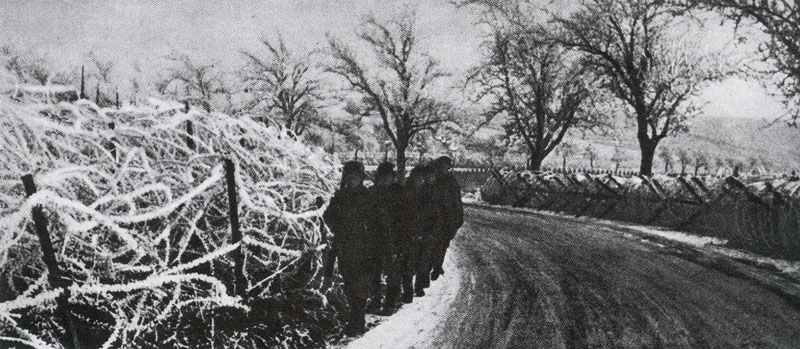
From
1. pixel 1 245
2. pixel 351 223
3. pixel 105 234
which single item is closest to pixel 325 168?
pixel 351 223

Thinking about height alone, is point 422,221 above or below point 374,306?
above

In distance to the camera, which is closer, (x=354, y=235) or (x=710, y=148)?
(x=354, y=235)

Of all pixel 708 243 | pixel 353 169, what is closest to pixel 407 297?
pixel 353 169

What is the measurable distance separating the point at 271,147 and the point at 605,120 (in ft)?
88.3

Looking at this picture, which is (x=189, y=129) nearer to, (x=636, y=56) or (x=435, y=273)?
(x=435, y=273)

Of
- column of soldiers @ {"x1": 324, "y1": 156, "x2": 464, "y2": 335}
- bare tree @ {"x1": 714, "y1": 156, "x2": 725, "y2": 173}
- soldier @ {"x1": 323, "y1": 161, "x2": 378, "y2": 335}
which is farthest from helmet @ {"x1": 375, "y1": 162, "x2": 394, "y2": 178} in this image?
bare tree @ {"x1": 714, "y1": 156, "x2": 725, "y2": 173}

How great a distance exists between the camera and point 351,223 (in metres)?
5.25

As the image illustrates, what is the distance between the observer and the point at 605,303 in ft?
19.9

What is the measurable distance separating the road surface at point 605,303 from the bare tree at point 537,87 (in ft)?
54.2

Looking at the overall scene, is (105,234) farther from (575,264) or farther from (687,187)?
(687,187)

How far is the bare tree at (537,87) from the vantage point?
1014 inches

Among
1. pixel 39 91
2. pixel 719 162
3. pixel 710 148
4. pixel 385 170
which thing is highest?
pixel 710 148

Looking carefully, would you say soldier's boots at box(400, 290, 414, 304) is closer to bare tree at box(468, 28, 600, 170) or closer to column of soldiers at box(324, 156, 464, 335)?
column of soldiers at box(324, 156, 464, 335)

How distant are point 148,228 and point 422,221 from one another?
348 cm
